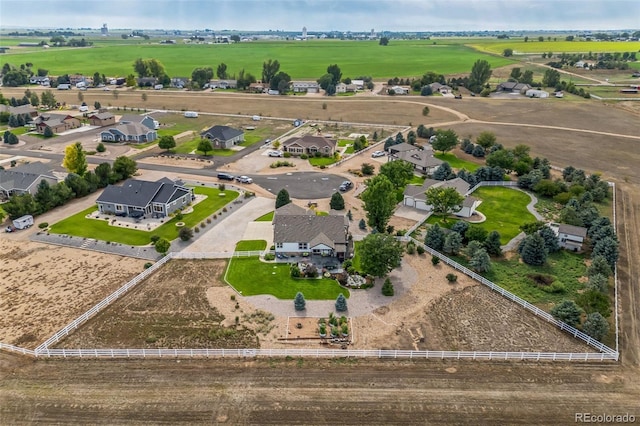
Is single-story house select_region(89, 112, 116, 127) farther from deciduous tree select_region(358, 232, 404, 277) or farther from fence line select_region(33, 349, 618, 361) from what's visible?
deciduous tree select_region(358, 232, 404, 277)

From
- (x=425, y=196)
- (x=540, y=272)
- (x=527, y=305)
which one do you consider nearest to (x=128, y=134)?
(x=425, y=196)

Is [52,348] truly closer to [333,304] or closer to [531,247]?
[333,304]

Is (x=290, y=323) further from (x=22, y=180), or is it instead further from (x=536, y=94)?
(x=536, y=94)

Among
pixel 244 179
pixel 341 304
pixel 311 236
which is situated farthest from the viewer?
pixel 244 179

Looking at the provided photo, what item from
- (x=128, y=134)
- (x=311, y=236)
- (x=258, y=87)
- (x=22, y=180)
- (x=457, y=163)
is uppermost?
(x=258, y=87)

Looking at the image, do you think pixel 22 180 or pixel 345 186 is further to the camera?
pixel 345 186

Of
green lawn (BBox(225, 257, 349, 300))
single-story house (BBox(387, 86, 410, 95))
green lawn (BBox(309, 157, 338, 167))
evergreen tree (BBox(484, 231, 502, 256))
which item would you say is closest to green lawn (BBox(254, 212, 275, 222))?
green lawn (BBox(225, 257, 349, 300))

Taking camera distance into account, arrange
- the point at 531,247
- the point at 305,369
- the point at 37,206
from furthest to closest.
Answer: the point at 37,206 < the point at 531,247 < the point at 305,369

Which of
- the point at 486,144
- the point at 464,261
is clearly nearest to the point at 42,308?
the point at 464,261
